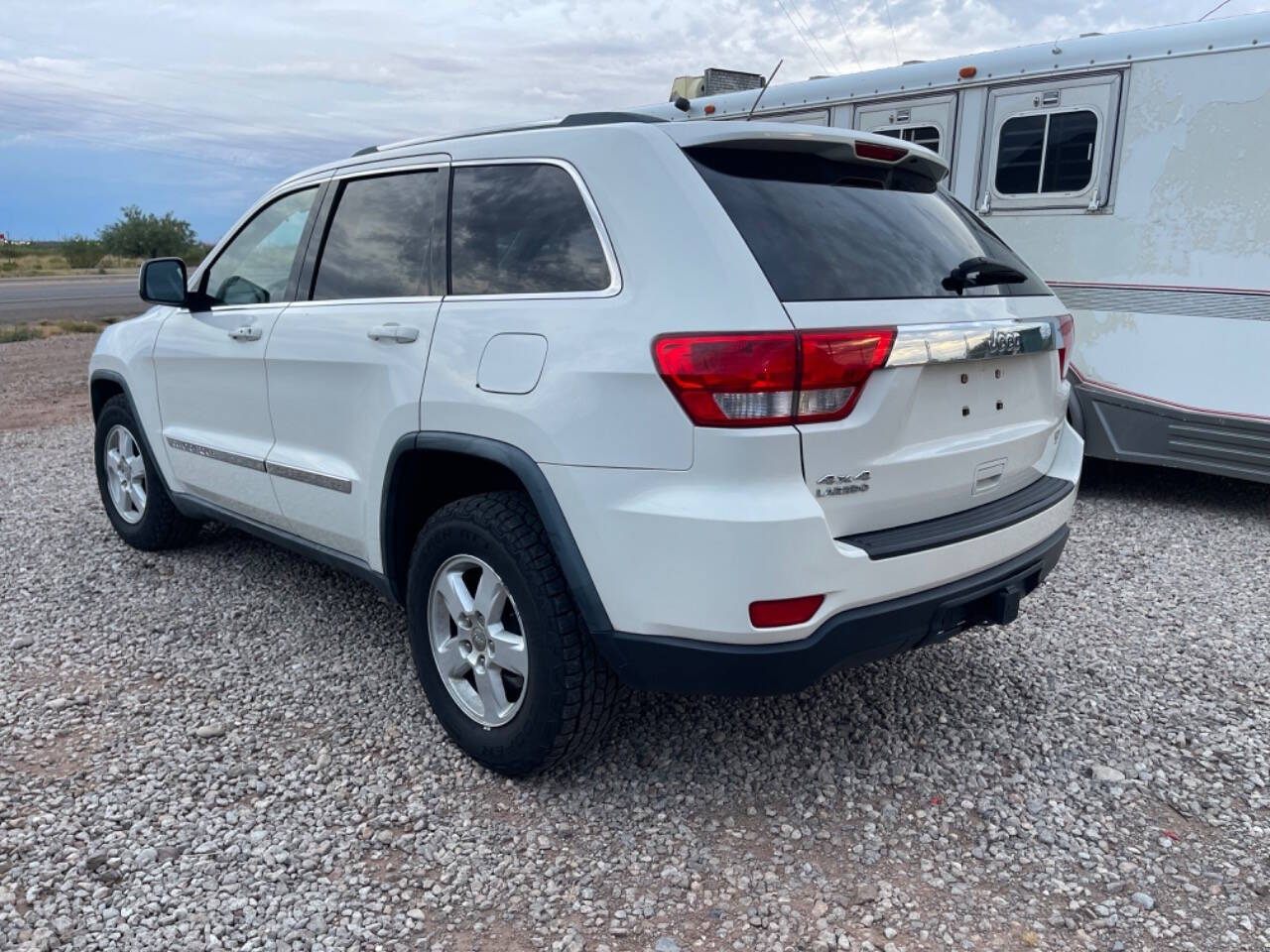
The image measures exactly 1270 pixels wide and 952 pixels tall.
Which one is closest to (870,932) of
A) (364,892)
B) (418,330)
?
(364,892)

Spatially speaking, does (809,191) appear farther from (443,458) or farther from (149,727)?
(149,727)

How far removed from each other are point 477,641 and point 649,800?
0.70m

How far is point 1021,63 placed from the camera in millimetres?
6418

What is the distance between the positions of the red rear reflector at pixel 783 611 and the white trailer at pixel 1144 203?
4.42 meters

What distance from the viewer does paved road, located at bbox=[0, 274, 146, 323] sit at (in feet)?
87.4

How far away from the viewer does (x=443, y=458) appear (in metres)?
3.29

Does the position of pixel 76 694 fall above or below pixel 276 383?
below

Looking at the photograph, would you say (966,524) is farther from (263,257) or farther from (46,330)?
(46,330)

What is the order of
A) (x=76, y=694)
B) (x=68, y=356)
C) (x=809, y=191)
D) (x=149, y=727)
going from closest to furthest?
(x=809, y=191) → (x=149, y=727) → (x=76, y=694) → (x=68, y=356)

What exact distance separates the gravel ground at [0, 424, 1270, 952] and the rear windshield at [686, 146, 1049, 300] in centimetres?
149

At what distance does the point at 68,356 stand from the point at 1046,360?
53.3ft

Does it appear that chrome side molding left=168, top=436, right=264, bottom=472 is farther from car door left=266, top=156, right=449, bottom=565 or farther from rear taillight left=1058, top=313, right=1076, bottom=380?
rear taillight left=1058, top=313, right=1076, bottom=380

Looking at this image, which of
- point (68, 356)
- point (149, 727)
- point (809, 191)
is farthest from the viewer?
point (68, 356)

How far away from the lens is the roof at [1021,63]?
5801mm
